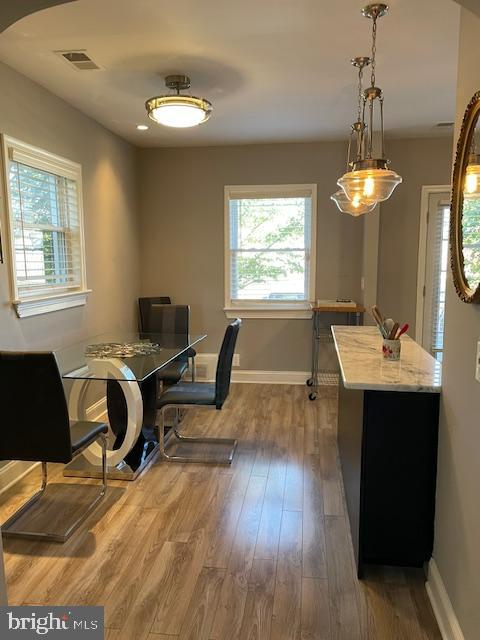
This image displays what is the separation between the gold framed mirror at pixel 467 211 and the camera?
4.88 ft

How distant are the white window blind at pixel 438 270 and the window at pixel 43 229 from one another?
3.45 meters

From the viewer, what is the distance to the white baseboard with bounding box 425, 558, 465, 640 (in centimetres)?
158

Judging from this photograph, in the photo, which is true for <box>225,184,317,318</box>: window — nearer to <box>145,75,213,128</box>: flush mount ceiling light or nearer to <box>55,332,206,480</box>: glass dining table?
<box>55,332,206,480</box>: glass dining table

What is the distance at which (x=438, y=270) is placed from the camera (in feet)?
15.6

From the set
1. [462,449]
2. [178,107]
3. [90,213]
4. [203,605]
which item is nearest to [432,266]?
[178,107]

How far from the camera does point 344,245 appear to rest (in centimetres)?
486

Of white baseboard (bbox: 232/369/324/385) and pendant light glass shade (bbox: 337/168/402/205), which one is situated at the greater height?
pendant light glass shade (bbox: 337/168/402/205)

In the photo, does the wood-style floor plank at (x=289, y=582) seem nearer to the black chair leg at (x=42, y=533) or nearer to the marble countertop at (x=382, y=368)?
the marble countertop at (x=382, y=368)

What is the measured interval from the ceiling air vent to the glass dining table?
1.83m

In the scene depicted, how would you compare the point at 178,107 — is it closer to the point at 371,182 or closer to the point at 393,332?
the point at 371,182

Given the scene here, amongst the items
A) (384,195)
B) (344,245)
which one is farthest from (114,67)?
(344,245)

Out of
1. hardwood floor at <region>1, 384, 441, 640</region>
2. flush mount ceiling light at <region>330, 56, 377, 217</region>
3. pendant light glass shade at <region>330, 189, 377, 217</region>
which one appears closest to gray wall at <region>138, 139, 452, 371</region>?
flush mount ceiling light at <region>330, 56, 377, 217</region>

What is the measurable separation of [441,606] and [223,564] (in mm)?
908

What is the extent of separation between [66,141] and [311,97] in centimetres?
191
